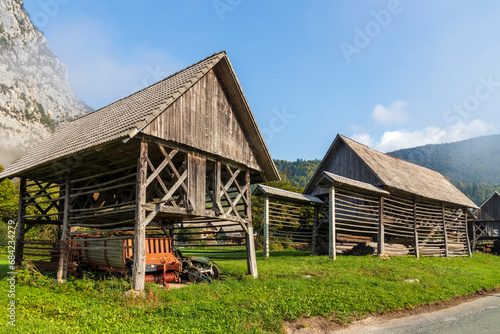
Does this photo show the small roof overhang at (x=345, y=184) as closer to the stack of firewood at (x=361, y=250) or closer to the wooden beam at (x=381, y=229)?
the wooden beam at (x=381, y=229)

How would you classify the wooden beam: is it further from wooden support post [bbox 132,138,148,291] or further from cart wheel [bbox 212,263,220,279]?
wooden support post [bbox 132,138,148,291]

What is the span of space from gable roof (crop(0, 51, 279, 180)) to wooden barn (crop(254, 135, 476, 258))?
18.2 feet

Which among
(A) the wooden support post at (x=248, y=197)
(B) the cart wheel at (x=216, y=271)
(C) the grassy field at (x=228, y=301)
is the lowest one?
(C) the grassy field at (x=228, y=301)

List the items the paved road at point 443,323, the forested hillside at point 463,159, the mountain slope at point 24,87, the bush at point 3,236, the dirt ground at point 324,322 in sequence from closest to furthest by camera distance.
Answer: the dirt ground at point 324,322 → the paved road at point 443,323 → the bush at point 3,236 → the mountain slope at point 24,87 → the forested hillside at point 463,159

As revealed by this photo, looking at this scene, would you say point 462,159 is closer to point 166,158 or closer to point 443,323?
point 443,323

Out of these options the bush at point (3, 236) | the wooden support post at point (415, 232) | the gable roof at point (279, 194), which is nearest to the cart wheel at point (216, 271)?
the gable roof at point (279, 194)

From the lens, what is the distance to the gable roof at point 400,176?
23.8 meters

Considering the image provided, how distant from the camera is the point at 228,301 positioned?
9.95m

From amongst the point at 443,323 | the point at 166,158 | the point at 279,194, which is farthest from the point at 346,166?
the point at 443,323

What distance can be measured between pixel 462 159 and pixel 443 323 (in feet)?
632

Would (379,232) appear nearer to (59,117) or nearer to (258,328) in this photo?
(258,328)

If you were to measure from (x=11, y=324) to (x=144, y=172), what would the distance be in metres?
5.03

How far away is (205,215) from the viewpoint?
1317 cm

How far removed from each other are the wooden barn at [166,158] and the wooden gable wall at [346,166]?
9742 mm
